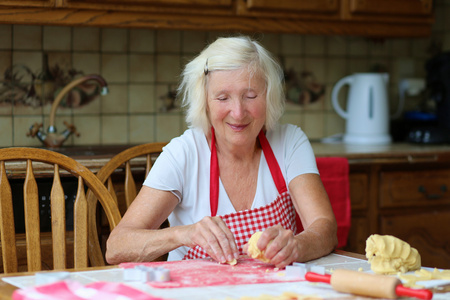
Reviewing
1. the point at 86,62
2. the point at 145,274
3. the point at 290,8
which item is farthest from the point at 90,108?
the point at 145,274

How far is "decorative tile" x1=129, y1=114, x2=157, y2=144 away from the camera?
108 inches

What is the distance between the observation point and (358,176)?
2.52 m

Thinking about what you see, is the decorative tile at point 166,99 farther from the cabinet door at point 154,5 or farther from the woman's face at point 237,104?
the woman's face at point 237,104

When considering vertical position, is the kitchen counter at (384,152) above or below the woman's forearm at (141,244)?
above

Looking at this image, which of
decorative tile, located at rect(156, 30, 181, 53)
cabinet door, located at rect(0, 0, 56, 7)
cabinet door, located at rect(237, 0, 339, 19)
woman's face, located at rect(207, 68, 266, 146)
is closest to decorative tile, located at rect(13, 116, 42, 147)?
cabinet door, located at rect(0, 0, 56, 7)

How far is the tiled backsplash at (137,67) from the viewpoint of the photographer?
254 centimetres

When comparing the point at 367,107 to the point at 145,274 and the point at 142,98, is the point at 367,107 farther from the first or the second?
the point at 145,274

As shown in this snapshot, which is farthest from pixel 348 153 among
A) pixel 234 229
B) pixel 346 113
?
pixel 234 229

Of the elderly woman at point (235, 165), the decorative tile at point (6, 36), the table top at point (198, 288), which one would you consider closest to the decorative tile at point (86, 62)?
the decorative tile at point (6, 36)

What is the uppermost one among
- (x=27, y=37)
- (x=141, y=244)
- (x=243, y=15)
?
(x=243, y=15)

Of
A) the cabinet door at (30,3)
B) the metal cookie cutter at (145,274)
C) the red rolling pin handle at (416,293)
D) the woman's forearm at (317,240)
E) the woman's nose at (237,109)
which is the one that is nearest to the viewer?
the red rolling pin handle at (416,293)

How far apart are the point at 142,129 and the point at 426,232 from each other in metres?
1.32

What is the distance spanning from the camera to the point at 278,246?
4.27 feet

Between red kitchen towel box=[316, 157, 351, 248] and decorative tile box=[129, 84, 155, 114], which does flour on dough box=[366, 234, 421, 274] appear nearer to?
red kitchen towel box=[316, 157, 351, 248]
